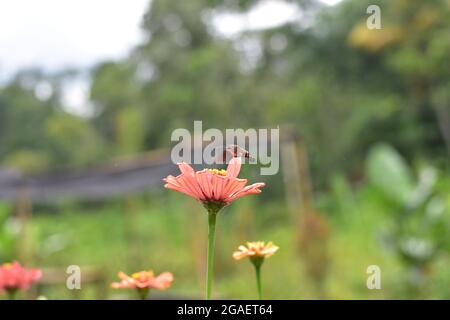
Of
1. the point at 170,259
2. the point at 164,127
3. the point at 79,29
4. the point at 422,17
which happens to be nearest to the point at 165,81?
the point at 164,127

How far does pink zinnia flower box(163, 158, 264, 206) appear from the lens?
342 mm

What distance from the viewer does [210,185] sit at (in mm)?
346

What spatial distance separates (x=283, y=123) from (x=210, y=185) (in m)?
4.34

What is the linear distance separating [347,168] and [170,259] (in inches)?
73.7

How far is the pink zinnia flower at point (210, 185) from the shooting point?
342 mm

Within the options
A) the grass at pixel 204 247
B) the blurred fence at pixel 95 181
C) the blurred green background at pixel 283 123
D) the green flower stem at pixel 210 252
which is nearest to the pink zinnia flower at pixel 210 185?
the green flower stem at pixel 210 252

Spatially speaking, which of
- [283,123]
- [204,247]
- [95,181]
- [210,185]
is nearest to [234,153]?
[210,185]

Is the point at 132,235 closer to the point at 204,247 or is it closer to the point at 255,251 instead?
the point at 204,247

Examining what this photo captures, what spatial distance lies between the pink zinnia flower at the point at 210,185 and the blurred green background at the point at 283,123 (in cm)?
239

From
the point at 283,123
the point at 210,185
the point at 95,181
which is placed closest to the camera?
the point at 210,185

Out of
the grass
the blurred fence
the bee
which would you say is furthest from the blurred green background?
the bee

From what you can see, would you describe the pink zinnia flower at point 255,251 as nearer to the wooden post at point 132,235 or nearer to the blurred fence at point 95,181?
the blurred fence at point 95,181

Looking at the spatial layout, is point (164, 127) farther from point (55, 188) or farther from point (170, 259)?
point (55, 188)

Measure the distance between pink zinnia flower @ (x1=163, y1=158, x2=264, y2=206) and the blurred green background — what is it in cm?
239
